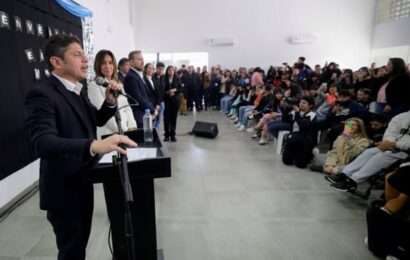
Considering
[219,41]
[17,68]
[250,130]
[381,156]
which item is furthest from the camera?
[219,41]

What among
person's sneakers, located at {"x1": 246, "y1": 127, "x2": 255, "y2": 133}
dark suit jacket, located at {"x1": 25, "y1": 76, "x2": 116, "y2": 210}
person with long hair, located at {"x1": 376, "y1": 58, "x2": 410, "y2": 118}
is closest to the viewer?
dark suit jacket, located at {"x1": 25, "y1": 76, "x2": 116, "y2": 210}

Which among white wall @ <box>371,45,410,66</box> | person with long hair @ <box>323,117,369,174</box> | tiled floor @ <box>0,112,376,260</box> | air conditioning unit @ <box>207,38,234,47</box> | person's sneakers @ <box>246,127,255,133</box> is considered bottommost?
tiled floor @ <box>0,112,376,260</box>

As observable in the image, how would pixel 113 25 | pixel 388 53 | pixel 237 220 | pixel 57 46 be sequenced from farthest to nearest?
1. pixel 388 53
2. pixel 113 25
3. pixel 237 220
4. pixel 57 46

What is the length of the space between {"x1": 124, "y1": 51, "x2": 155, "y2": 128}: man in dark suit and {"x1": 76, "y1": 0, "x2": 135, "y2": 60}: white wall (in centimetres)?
240

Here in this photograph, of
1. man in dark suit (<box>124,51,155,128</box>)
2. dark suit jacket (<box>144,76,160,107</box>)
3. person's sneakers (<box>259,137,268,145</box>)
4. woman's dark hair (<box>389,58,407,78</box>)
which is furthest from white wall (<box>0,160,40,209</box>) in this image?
woman's dark hair (<box>389,58,407,78</box>)

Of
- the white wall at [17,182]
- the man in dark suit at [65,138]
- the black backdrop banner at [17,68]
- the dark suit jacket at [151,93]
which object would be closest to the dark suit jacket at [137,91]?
the dark suit jacket at [151,93]

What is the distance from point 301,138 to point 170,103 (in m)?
2.50

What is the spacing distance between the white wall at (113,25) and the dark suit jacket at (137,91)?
8.18ft

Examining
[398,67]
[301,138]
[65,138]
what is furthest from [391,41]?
[65,138]

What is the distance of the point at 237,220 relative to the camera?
8.92 ft

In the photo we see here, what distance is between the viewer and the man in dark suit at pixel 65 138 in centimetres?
111

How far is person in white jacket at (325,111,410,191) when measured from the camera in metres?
2.90

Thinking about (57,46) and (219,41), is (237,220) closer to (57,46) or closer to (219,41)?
(57,46)

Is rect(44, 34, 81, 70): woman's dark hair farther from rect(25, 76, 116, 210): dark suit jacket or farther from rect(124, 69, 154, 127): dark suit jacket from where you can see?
rect(124, 69, 154, 127): dark suit jacket
